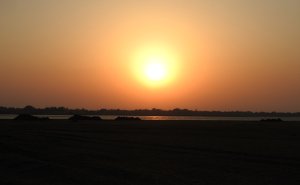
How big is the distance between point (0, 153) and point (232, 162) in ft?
39.6

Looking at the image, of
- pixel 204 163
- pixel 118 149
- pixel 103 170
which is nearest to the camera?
pixel 103 170

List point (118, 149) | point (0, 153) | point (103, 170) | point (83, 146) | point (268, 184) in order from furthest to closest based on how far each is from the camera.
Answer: point (83, 146), point (118, 149), point (0, 153), point (103, 170), point (268, 184)

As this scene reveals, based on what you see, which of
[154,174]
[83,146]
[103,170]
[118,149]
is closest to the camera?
[154,174]

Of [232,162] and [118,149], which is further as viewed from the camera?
[118,149]

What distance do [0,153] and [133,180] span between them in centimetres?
1112

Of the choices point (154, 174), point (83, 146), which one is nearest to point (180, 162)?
point (154, 174)

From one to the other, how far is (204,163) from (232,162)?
127cm

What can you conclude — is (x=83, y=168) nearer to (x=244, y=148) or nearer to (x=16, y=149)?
(x=16, y=149)

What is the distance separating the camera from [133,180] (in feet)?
51.0

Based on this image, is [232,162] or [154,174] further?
[232,162]

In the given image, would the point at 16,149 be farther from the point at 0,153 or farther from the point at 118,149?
the point at 118,149

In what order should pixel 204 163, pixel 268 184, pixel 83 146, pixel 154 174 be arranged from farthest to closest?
pixel 83 146 → pixel 204 163 → pixel 154 174 → pixel 268 184

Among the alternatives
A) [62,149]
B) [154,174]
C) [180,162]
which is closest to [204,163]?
[180,162]

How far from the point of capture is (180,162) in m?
20.0
